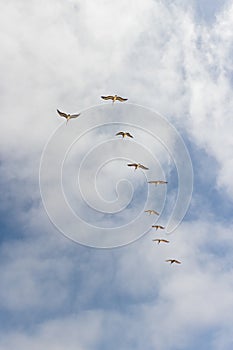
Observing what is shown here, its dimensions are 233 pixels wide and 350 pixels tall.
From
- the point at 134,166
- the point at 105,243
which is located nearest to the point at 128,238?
the point at 105,243

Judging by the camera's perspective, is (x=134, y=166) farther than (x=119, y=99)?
Yes

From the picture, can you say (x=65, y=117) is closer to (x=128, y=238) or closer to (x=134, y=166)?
(x=134, y=166)

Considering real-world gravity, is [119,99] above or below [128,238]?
above

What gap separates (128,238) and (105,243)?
27.3ft

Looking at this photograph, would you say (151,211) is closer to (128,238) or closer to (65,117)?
(128,238)

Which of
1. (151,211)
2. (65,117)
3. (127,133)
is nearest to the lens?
(65,117)

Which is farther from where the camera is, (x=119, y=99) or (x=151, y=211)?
(x=151, y=211)

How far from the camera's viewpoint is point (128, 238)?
14212cm

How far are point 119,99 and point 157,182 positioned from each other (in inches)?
1466

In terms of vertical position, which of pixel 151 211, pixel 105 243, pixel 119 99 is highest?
pixel 119 99

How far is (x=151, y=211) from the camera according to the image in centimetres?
15588

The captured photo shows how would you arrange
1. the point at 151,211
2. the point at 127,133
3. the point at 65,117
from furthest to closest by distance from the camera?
the point at 151,211 < the point at 127,133 < the point at 65,117

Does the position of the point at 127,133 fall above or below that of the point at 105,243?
above

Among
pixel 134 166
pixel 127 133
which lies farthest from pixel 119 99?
pixel 134 166
